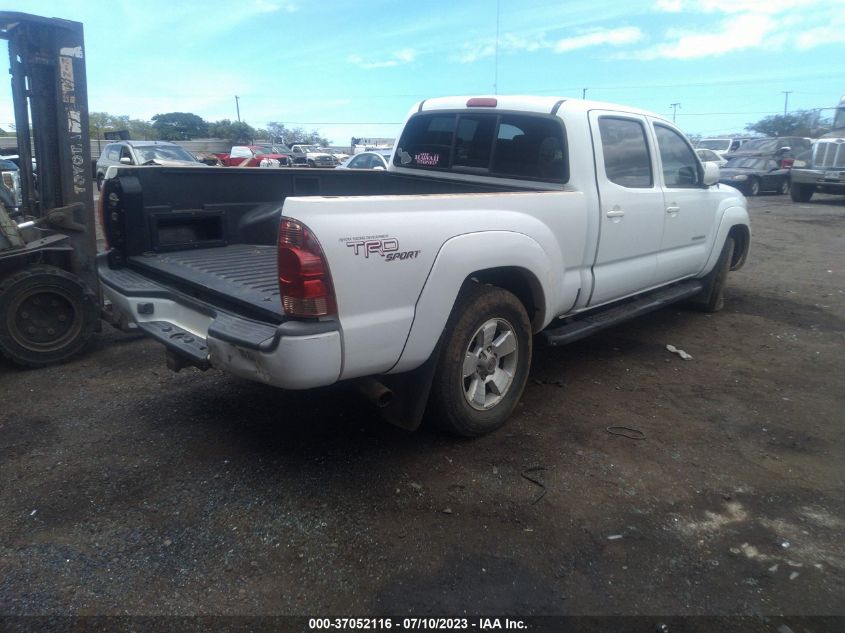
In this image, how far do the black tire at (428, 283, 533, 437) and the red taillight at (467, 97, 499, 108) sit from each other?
1.76 m

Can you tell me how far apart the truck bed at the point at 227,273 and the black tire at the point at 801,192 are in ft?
68.0

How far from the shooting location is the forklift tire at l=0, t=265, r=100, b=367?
4.98 meters

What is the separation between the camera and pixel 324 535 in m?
3.04

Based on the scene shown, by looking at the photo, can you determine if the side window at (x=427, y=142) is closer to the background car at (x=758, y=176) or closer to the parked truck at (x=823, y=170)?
the parked truck at (x=823, y=170)

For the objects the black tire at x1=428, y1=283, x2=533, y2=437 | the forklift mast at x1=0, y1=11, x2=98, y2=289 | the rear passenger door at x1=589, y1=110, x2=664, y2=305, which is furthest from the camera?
the forklift mast at x1=0, y1=11, x2=98, y2=289

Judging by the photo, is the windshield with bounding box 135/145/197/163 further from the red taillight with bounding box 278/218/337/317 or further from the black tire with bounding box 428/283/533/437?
the red taillight with bounding box 278/218/337/317

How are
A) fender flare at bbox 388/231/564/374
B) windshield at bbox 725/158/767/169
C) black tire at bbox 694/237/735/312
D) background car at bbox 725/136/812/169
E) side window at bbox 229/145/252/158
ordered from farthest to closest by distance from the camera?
1. side window at bbox 229/145/252/158
2. background car at bbox 725/136/812/169
3. windshield at bbox 725/158/767/169
4. black tire at bbox 694/237/735/312
5. fender flare at bbox 388/231/564/374

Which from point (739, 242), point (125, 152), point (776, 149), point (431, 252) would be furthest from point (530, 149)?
point (776, 149)

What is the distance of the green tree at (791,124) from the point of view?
5524cm

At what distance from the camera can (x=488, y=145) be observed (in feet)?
16.4

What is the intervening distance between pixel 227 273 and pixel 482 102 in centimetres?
237

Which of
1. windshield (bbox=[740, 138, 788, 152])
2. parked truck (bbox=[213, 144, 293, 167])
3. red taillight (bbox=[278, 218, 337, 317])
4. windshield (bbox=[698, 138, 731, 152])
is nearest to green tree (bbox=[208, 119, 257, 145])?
Result: parked truck (bbox=[213, 144, 293, 167])

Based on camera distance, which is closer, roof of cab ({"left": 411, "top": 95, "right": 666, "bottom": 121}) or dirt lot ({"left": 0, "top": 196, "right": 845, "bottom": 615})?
dirt lot ({"left": 0, "top": 196, "right": 845, "bottom": 615})

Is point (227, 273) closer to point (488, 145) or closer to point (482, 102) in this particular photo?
point (488, 145)
